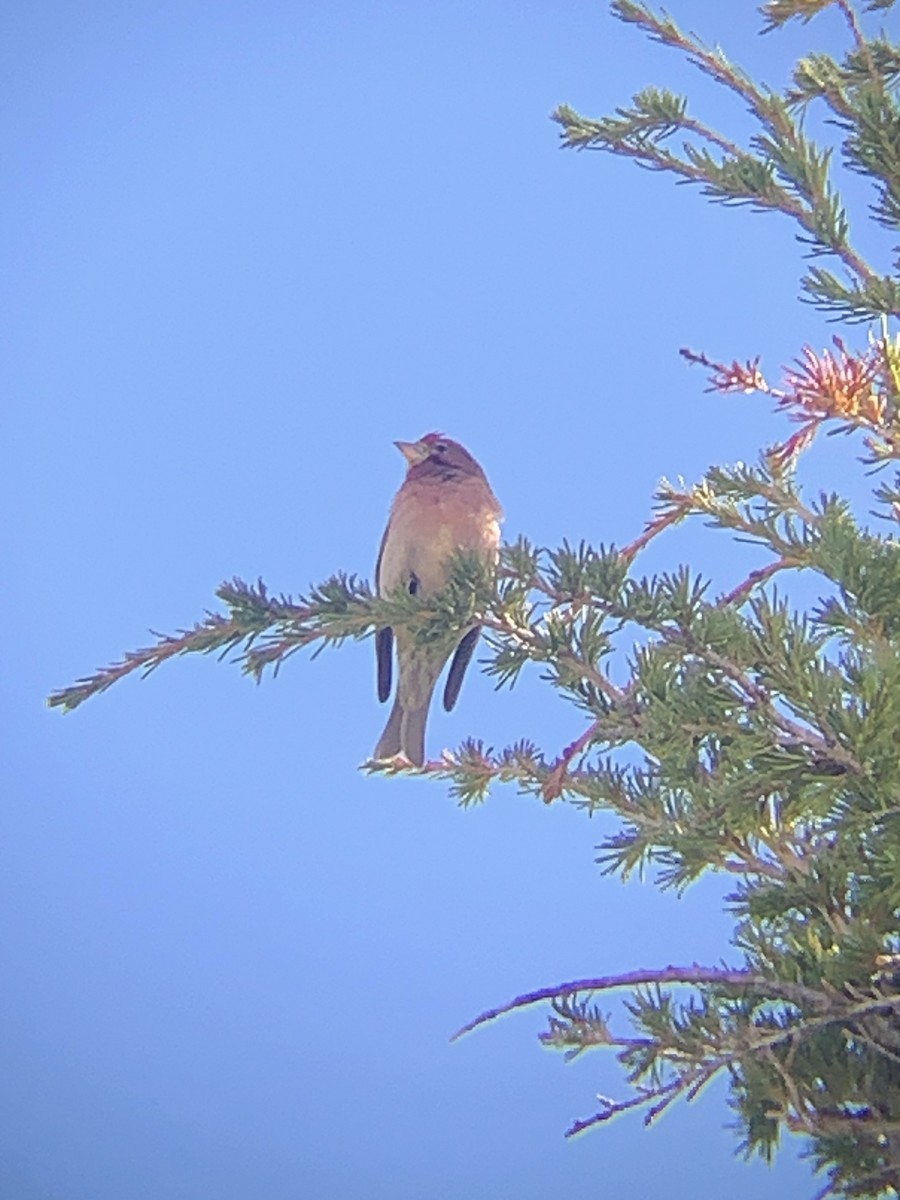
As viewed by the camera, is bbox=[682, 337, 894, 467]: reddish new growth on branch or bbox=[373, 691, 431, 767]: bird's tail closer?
bbox=[682, 337, 894, 467]: reddish new growth on branch

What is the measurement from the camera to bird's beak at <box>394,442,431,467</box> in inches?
129

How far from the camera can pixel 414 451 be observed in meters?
3.32

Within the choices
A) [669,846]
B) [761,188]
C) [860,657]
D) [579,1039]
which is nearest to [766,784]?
[860,657]

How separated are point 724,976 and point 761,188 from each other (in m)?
0.77

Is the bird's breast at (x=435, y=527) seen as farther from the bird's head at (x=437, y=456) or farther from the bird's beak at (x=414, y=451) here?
→ the bird's beak at (x=414, y=451)

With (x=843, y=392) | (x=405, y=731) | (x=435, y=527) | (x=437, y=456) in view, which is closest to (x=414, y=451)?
(x=437, y=456)

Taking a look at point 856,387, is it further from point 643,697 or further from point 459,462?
point 459,462

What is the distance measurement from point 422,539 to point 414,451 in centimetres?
44

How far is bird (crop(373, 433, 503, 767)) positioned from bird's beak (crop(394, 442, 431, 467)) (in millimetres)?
41

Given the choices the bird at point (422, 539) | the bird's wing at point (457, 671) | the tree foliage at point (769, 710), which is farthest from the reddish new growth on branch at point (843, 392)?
the bird's wing at point (457, 671)

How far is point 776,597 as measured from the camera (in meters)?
1.17

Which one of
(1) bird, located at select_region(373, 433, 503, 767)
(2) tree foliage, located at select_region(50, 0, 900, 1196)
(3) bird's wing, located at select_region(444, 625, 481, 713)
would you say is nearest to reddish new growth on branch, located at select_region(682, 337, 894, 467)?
(2) tree foliage, located at select_region(50, 0, 900, 1196)

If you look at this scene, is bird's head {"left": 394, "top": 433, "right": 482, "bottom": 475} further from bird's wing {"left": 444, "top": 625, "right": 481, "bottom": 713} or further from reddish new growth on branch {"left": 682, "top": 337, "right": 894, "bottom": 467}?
reddish new growth on branch {"left": 682, "top": 337, "right": 894, "bottom": 467}

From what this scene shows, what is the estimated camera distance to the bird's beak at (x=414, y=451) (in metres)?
3.29
